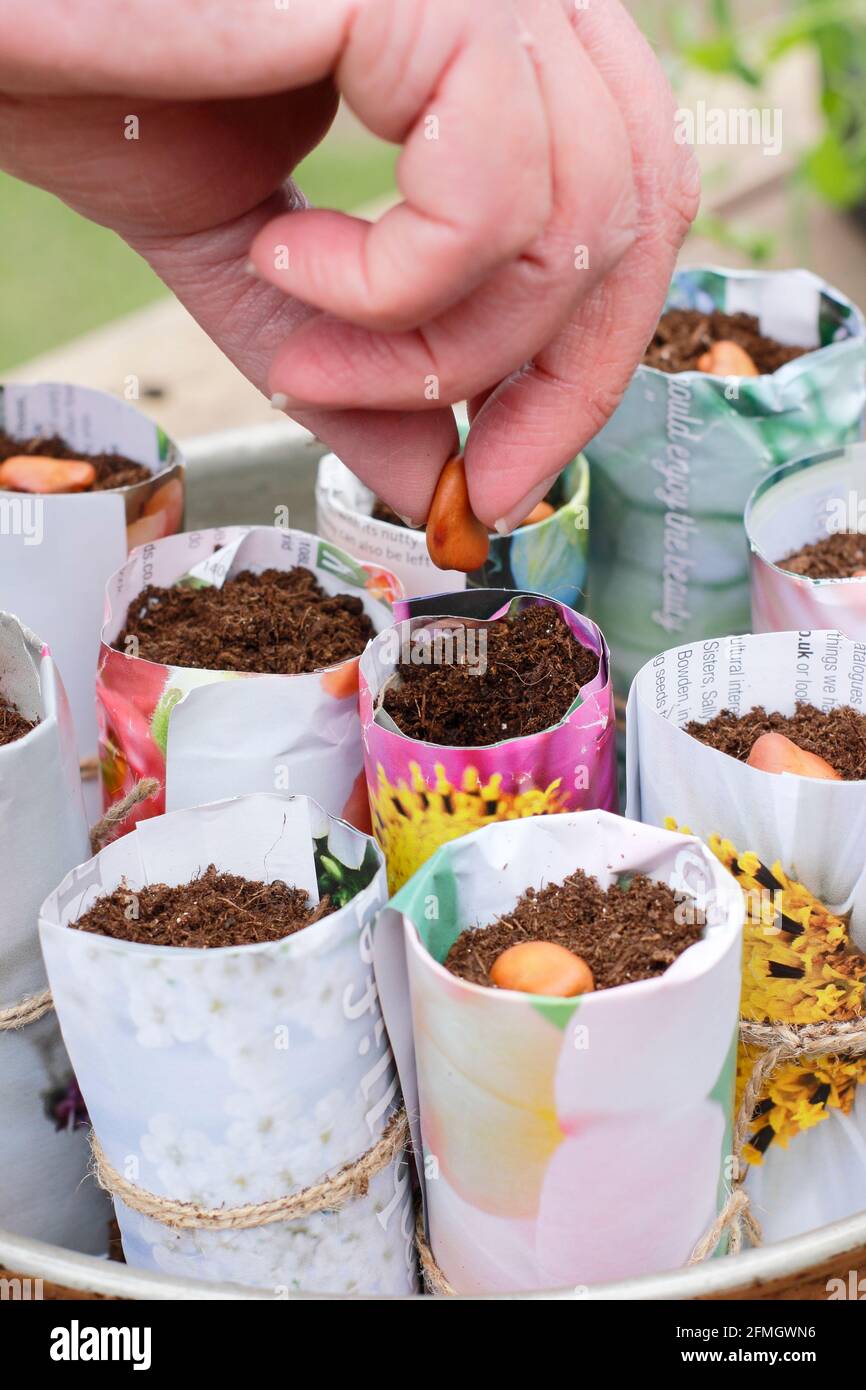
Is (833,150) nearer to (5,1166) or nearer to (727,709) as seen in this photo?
(727,709)

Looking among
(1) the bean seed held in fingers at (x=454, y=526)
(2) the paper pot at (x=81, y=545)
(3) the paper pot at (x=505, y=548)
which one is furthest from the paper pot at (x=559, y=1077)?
(2) the paper pot at (x=81, y=545)

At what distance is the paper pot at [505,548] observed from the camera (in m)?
0.80

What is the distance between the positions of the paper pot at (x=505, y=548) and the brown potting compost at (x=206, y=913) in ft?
0.80

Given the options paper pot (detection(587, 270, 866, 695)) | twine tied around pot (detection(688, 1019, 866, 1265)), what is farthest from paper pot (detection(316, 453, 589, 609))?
twine tied around pot (detection(688, 1019, 866, 1265))

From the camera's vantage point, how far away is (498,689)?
0.66 m

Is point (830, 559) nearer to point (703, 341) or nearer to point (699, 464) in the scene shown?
point (699, 464)

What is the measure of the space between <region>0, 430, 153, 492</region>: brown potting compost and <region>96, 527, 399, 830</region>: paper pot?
6.2 inches

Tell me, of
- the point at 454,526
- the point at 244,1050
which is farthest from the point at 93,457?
the point at 244,1050

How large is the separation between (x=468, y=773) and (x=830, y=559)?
0.99 feet

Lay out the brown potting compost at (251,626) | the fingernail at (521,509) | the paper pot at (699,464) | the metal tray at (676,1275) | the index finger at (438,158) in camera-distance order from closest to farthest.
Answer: the index finger at (438,158) < the metal tray at (676,1275) < the fingernail at (521,509) < the brown potting compost at (251,626) < the paper pot at (699,464)

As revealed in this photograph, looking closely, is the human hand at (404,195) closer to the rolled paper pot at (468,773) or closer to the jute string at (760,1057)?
the rolled paper pot at (468,773)

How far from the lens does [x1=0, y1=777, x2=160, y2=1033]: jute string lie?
2.10 ft

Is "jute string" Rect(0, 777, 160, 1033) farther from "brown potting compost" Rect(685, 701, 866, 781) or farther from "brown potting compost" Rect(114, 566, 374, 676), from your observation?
"brown potting compost" Rect(685, 701, 866, 781)

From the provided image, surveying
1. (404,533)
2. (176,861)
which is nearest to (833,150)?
(404,533)
